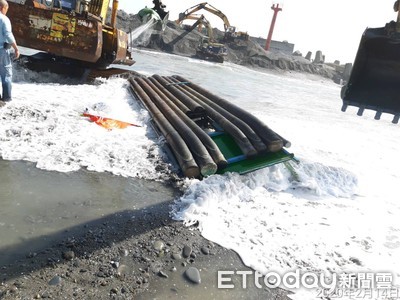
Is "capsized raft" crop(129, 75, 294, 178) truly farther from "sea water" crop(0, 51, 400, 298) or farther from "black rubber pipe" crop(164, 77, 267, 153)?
"sea water" crop(0, 51, 400, 298)

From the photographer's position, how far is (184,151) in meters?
4.76

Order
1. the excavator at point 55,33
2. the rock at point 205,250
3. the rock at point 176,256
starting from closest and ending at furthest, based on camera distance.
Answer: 1. the rock at point 176,256
2. the rock at point 205,250
3. the excavator at point 55,33

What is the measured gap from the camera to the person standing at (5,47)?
18.7ft

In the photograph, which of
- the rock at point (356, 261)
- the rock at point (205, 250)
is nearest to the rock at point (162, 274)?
the rock at point (205, 250)

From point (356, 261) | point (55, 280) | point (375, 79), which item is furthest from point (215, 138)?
point (55, 280)

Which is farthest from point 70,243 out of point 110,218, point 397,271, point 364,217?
point 364,217

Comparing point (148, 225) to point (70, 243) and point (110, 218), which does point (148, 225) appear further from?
point (70, 243)

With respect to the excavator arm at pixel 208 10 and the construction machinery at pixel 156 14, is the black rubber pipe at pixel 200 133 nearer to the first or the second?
the construction machinery at pixel 156 14

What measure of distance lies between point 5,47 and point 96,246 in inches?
189

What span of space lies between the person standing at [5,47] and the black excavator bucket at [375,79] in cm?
576

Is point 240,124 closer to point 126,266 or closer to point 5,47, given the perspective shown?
point 126,266

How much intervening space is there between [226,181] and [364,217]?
1966 millimetres

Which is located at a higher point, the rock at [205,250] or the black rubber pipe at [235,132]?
the black rubber pipe at [235,132]

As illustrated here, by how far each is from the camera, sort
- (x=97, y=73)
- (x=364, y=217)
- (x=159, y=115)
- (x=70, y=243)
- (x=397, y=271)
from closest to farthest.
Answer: (x=70, y=243) < (x=397, y=271) < (x=364, y=217) < (x=159, y=115) < (x=97, y=73)
